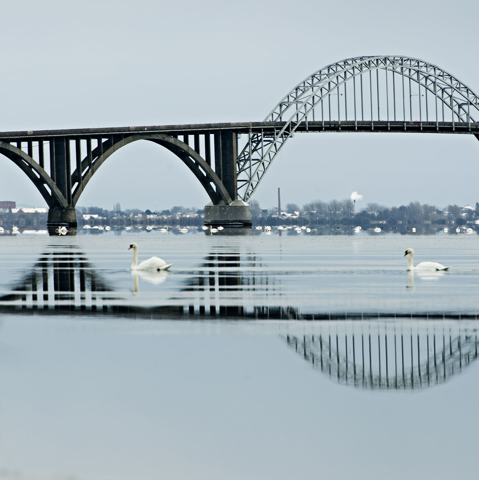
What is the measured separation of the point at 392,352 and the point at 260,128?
70.5 metres

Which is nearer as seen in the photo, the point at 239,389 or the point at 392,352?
the point at 239,389

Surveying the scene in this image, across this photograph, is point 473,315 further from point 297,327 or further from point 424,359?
point 424,359

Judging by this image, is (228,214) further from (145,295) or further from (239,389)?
(239,389)

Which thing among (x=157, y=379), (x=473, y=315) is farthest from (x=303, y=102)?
(x=157, y=379)

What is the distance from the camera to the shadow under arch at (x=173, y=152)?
72188mm

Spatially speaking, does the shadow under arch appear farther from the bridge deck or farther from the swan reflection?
the swan reflection

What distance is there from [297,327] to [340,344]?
1.57 meters

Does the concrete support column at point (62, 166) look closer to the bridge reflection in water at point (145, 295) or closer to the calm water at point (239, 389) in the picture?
the bridge reflection in water at point (145, 295)

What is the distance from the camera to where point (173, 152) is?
247 ft

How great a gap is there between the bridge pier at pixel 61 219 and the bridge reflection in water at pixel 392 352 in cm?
6553

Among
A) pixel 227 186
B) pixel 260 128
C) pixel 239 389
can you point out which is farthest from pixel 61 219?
pixel 239 389

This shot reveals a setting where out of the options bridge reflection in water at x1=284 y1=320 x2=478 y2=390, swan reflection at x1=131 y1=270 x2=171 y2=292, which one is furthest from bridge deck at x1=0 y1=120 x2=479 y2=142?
bridge reflection in water at x1=284 y1=320 x2=478 y2=390

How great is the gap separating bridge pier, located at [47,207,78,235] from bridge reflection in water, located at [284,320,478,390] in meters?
65.5

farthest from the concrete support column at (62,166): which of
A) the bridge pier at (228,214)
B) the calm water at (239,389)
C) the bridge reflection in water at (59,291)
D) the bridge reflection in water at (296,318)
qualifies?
the calm water at (239,389)
